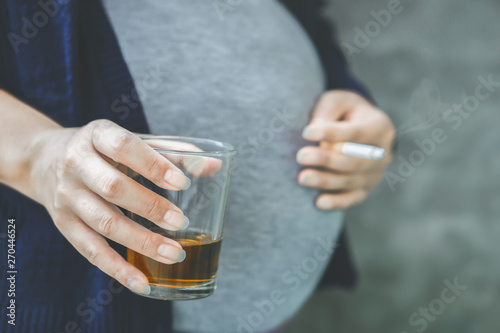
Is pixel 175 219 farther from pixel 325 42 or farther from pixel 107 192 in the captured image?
pixel 325 42

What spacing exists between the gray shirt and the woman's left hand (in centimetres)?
2

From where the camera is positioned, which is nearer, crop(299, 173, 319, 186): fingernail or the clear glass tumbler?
the clear glass tumbler

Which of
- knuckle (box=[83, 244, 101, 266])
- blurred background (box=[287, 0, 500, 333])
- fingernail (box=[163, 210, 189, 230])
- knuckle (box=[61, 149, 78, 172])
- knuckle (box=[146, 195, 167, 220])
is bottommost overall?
blurred background (box=[287, 0, 500, 333])

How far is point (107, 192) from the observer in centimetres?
35

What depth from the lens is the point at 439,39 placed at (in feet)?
3.44

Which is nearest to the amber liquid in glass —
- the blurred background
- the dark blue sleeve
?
the dark blue sleeve

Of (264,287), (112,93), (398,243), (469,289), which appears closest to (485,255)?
(469,289)

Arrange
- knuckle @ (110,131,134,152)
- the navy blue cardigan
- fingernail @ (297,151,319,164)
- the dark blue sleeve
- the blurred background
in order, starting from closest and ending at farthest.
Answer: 1. knuckle @ (110,131,134,152)
2. the navy blue cardigan
3. fingernail @ (297,151,319,164)
4. the dark blue sleeve
5. the blurred background

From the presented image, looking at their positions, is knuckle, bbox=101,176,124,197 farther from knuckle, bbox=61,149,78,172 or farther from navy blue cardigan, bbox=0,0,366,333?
navy blue cardigan, bbox=0,0,366,333

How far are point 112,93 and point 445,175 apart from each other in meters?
0.86

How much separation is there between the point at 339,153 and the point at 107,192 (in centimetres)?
33

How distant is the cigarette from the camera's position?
0.52 m

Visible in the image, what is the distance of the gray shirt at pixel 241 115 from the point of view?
1.78ft

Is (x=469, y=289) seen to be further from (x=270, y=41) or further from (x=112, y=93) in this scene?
(x=112, y=93)
